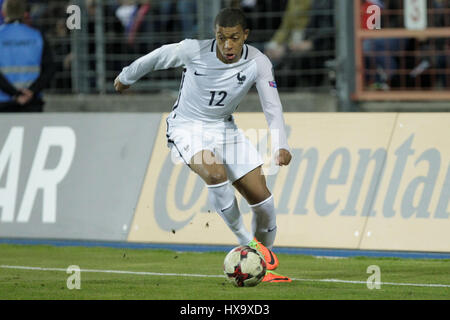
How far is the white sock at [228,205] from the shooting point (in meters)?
10.0

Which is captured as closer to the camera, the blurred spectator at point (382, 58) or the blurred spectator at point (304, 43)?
the blurred spectator at point (382, 58)

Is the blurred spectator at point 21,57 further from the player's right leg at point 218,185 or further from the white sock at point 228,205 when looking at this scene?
the white sock at point 228,205

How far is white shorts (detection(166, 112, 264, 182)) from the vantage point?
10195 millimetres

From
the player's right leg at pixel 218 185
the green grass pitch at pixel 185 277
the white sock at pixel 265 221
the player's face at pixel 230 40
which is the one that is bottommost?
the green grass pitch at pixel 185 277

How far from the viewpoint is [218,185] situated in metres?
10.0

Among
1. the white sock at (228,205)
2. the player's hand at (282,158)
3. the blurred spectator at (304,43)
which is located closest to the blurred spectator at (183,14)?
the blurred spectator at (304,43)

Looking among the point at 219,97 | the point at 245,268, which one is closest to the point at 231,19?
the point at 219,97

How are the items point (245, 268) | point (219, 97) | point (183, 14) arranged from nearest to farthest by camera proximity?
point (245, 268)
point (219, 97)
point (183, 14)

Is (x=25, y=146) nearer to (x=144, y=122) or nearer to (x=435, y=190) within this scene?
(x=144, y=122)

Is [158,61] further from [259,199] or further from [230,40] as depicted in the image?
[259,199]

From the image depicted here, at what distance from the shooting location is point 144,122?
13367 mm

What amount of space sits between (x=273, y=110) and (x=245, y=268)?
140 centimetres

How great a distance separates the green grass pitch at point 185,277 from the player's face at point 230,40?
193 centimetres

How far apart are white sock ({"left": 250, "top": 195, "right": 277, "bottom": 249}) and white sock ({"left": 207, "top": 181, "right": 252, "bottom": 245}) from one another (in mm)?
154
